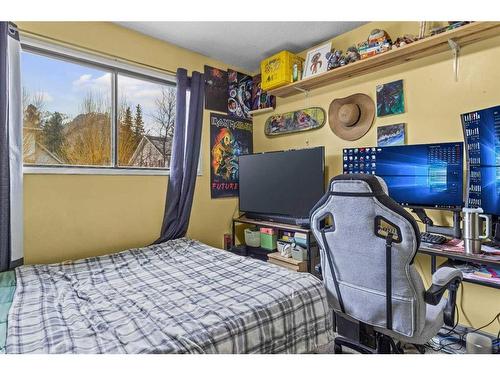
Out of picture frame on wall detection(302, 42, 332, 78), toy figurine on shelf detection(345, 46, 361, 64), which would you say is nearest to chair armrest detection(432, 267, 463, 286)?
toy figurine on shelf detection(345, 46, 361, 64)

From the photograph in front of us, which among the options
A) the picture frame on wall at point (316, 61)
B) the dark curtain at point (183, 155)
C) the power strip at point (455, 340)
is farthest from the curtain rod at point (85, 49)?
the power strip at point (455, 340)

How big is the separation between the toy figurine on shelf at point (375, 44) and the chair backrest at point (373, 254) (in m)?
1.44

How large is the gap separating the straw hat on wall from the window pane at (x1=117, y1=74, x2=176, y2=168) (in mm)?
1743

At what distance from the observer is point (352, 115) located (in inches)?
97.2

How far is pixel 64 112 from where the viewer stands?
222 cm

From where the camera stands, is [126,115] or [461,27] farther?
[126,115]

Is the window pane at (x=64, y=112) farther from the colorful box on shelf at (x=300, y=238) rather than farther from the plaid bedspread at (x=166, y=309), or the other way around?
the colorful box on shelf at (x=300, y=238)

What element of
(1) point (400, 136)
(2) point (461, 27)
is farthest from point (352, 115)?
(2) point (461, 27)

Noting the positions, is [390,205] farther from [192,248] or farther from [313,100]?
[313,100]

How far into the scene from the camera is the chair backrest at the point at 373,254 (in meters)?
1.21

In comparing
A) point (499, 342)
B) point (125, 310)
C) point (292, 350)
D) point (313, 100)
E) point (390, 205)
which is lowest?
point (499, 342)

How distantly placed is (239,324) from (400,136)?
1.99 metres

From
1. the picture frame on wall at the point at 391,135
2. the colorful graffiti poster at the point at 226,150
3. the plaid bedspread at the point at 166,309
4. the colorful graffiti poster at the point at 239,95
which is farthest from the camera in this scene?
the colorful graffiti poster at the point at 239,95

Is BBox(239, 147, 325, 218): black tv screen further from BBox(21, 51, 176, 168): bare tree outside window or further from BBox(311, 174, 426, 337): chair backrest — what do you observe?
BBox(311, 174, 426, 337): chair backrest
